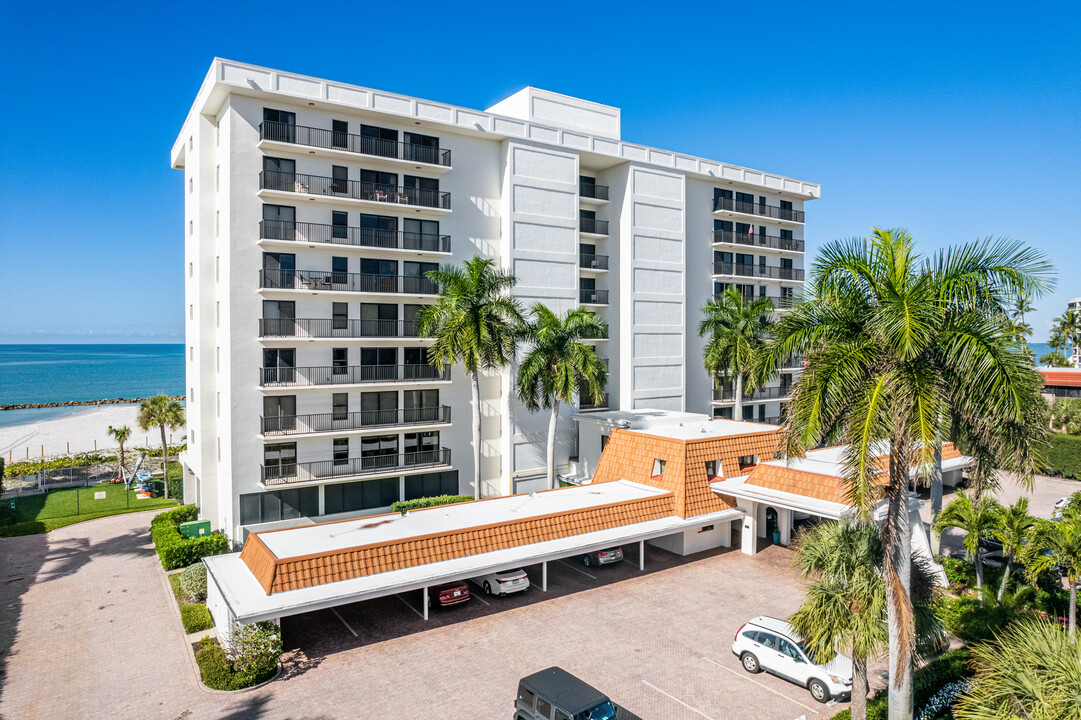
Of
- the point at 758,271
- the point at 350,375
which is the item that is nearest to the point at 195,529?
the point at 350,375

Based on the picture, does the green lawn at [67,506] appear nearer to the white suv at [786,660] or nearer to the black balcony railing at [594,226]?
the black balcony railing at [594,226]

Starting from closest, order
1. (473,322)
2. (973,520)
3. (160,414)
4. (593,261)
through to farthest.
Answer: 1. (973,520)
2. (473,322)
3. (593,261)
4. (160,414)

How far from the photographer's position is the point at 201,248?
34250 mm

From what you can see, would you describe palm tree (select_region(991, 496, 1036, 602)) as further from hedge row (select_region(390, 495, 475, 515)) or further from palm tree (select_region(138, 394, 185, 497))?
palm tree (select_region(138, 394, 185, 497))

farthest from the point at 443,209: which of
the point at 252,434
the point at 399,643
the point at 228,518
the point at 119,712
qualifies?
the point at 119,712

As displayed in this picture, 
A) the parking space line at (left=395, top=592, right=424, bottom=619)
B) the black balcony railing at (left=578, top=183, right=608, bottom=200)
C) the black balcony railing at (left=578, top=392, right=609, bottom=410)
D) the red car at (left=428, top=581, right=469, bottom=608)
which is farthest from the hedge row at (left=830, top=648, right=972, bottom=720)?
the black balcony railing at (left=578, top=183, right=608, bottom=200)

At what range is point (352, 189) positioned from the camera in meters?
33.2

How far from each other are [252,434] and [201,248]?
11022 millimetres

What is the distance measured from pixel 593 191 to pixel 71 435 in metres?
74.5

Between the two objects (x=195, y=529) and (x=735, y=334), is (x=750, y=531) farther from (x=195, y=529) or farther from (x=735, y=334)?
(x=195, y=529)

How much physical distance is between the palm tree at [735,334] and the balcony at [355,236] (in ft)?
61.9

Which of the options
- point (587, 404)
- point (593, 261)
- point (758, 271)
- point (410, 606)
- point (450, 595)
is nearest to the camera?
point (450, 595)

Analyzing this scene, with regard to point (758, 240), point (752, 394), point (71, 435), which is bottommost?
point (71, 435)

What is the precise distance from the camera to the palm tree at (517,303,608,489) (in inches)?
1308
